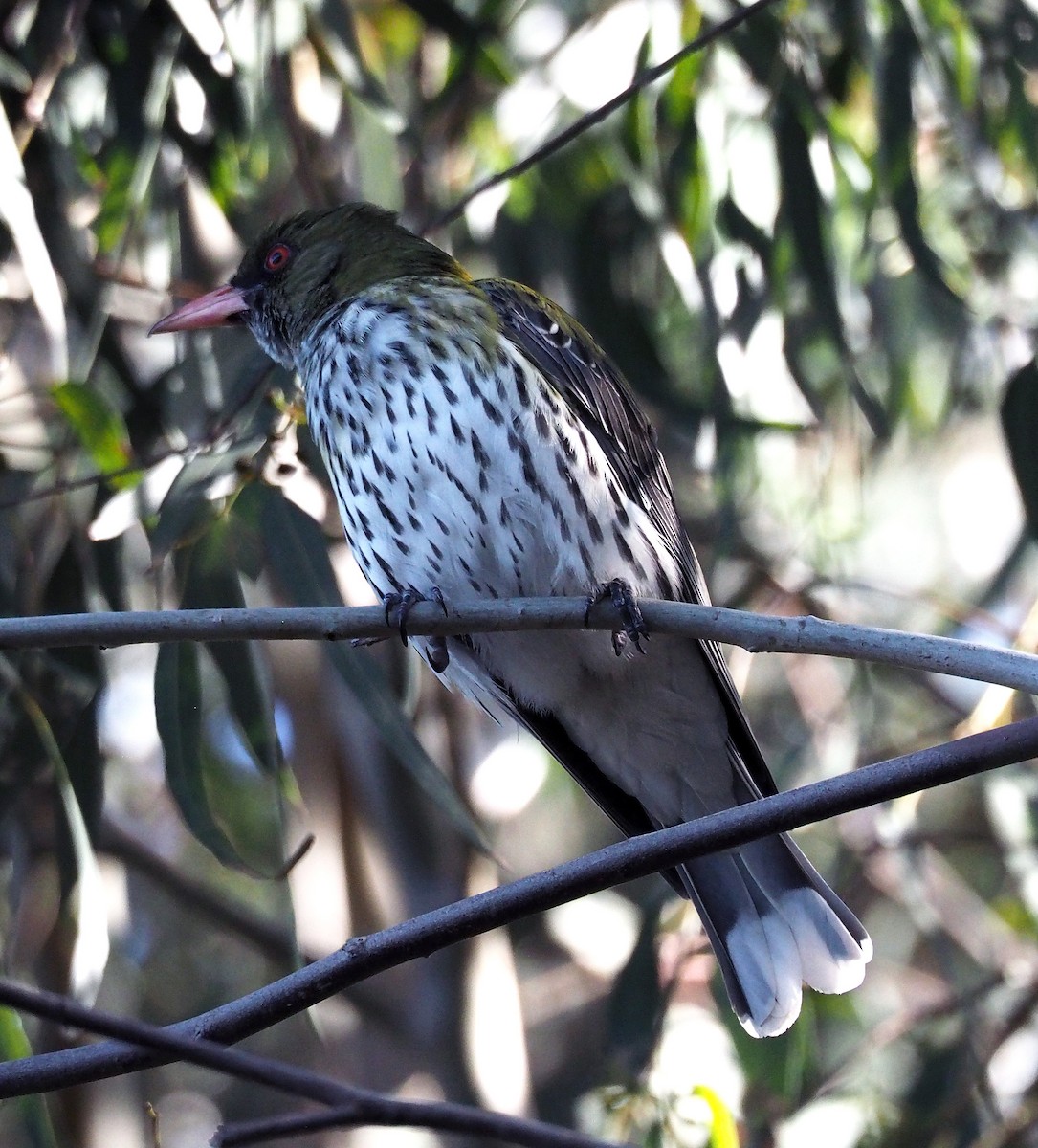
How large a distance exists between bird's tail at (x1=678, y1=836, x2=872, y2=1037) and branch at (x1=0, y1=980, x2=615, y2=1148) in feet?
5.62

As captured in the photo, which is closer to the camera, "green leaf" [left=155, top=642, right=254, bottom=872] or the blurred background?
"green leaf" [left=155, top=642, right=254, bottom=872]

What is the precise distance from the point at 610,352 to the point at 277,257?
784 millimetres

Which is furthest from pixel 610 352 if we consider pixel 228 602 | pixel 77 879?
pixel 77 879

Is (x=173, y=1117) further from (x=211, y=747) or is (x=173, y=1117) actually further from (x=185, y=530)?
(x=185, y=530)

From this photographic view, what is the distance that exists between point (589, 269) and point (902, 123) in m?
0.80

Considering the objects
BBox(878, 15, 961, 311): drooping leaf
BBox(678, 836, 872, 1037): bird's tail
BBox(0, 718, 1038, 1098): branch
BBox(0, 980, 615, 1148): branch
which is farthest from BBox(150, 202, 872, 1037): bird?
BBox(0, 980, 615, 1148): branch

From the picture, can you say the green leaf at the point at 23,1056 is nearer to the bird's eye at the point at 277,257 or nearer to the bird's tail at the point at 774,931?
the bird's tail at the point at 774,931

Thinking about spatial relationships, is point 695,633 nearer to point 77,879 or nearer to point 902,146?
point 77,879

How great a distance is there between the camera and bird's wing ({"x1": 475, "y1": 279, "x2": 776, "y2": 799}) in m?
2.94

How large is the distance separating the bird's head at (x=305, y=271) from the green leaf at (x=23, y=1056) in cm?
137

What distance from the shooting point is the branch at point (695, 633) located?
1771 mm

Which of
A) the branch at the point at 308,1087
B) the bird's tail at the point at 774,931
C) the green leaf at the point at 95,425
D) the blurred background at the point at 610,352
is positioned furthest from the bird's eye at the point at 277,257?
the branch at the point at 308,1087

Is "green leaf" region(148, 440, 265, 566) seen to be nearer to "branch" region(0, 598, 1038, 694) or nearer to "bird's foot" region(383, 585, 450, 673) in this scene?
"bird's foot" region(383, 585, 450, 673)

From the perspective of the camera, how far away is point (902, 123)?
3459 millimetres
